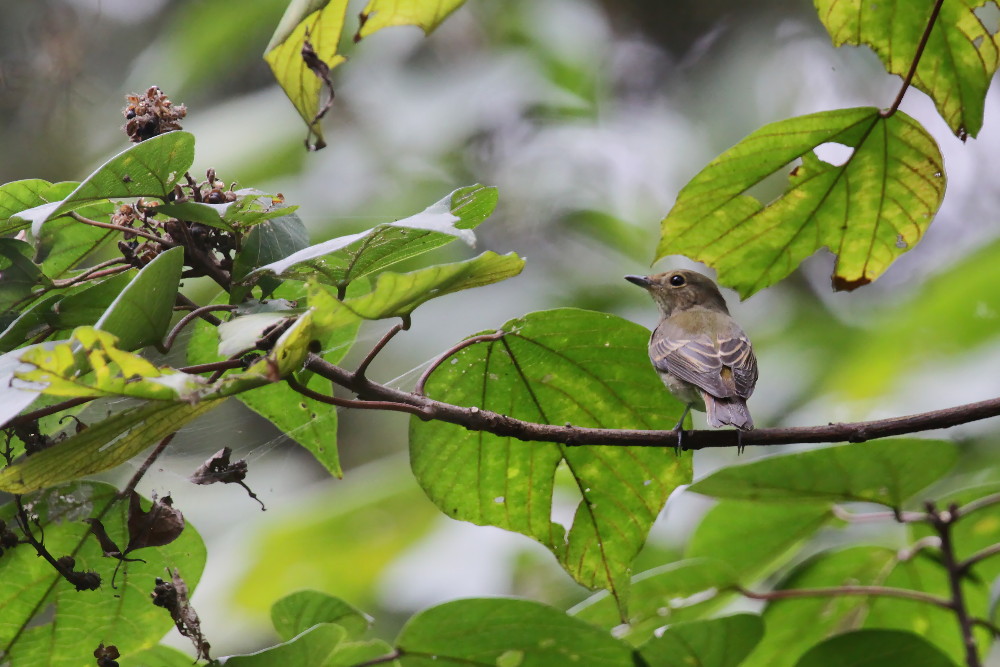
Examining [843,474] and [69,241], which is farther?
[843,474]

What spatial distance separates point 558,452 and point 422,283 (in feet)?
2.12

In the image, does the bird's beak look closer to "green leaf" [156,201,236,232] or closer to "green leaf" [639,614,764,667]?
"green leaf" [639,614,764,667]

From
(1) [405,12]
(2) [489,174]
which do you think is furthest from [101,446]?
(2) [489,174]

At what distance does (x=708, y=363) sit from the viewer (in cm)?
261

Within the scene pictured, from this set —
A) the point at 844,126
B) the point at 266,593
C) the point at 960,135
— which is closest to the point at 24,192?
the point at 844,126

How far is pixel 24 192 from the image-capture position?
148 centimetres

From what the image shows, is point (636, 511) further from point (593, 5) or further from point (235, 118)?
point (593, 5)

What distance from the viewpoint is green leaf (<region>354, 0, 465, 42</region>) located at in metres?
1.56

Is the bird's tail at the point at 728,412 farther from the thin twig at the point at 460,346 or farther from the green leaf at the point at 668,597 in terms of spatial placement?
the thin twig at the point at 460,346

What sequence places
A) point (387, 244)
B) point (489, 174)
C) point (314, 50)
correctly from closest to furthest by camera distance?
point (387, 244) < point (314, 50) < point (489, 174)

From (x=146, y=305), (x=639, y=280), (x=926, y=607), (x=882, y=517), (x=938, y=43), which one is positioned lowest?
(x=926, y=607)

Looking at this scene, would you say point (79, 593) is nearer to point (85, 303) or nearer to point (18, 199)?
point (85, 303)

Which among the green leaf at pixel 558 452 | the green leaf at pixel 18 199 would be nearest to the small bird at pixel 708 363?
the green leaf at pixel 558 452

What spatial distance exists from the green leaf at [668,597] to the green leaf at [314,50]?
1.06 meters
